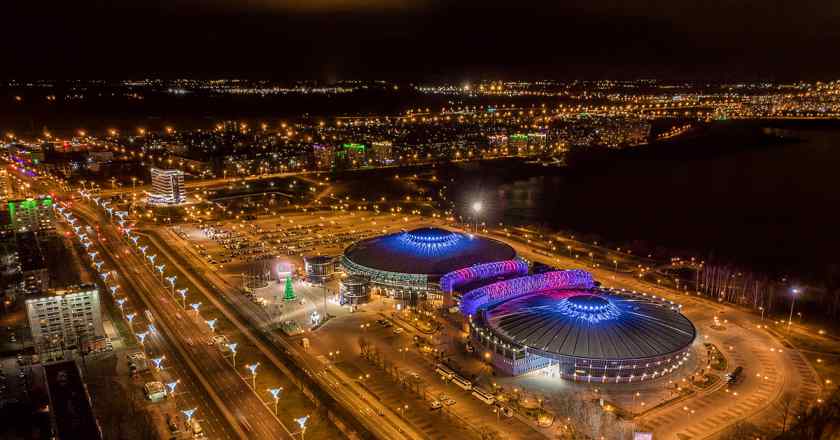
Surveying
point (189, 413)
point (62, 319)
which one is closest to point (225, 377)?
point (189, 413)

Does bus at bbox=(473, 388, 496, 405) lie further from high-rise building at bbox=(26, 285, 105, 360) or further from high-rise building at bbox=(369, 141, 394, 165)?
high-rise building at bbox=(369, 141, 394, 165)

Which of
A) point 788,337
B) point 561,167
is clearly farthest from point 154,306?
point 561,167

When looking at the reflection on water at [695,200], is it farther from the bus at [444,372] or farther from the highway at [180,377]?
the highway at [180,377]

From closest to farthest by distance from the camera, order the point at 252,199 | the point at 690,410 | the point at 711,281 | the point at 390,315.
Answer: the point at 690,410
the point at 390,315
the point at 711,281
the point at 252,199

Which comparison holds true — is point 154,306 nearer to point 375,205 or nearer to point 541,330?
point 541,330

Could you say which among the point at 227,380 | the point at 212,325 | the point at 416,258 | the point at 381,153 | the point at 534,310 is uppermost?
the point at 381,153

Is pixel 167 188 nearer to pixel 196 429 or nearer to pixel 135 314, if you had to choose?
pixel 135 314

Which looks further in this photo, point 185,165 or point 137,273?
point 185,165
